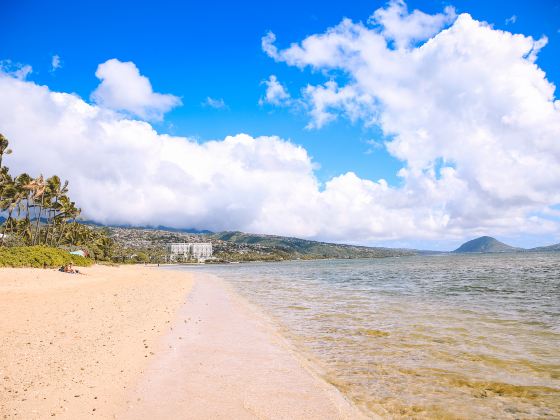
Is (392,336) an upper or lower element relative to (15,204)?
lower

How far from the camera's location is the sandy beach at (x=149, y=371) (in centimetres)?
692

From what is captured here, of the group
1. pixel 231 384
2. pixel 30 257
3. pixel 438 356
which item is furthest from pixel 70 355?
pixel 30 257

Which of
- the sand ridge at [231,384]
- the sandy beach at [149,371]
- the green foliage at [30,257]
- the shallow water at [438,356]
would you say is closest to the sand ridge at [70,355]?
the sandy beach at [149,371]

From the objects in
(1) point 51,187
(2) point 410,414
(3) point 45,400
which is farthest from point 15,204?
(2) point 410,414

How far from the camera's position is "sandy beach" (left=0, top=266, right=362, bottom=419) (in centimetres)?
692

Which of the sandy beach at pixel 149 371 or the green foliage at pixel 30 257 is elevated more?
the sandy beach at pixel 149 371

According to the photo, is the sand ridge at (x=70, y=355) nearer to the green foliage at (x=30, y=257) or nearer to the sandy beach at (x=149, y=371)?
the sandy beach at (x=149, y=371)

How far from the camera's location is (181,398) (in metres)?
7.47

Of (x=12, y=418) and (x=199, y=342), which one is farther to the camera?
(x=199, y=342)

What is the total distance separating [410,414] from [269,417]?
120 inches

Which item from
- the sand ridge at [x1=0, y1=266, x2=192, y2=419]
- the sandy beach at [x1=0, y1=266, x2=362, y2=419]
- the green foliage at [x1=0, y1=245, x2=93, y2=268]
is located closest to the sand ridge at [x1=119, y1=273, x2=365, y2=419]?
the sandy beach at [x1=0, y1=266, x2=362, y2=419]

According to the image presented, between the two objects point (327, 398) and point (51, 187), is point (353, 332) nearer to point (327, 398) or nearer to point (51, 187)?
point (327, 398)

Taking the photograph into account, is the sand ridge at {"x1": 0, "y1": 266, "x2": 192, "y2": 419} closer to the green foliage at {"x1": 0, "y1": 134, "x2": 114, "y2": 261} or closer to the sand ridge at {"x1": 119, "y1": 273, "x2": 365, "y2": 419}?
the sand ridge at {"x1": 119, "y1": 273, "x2": 365, "y2": 419}

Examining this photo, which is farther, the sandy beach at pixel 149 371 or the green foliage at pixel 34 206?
the green foliage at pixel 34 206
